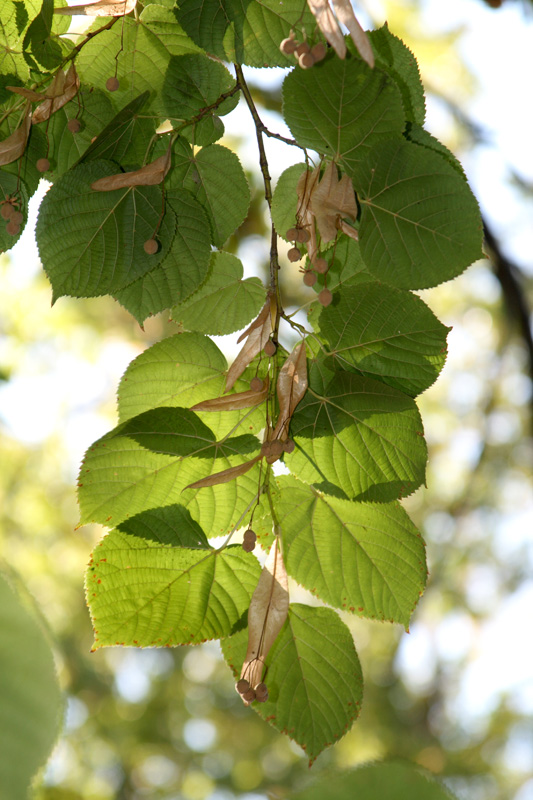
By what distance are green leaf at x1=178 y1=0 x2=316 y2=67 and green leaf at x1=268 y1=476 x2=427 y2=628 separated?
0.36 meters

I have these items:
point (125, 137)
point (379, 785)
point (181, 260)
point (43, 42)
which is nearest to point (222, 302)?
point (181, 260)

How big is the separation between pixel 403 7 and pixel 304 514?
3.04 m

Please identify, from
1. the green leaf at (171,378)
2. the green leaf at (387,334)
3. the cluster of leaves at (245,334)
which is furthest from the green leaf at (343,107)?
the green leaf at (171,378)

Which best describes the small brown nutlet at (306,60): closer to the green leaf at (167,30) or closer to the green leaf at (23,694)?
the green leaf at (167,30)

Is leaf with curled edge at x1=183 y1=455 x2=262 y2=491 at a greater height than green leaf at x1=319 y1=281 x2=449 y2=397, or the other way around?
green leaf at x1=319 y1=281 x2=449 y2=397

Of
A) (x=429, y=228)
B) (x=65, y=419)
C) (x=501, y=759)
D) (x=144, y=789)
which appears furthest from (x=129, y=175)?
(x=144, y=789)

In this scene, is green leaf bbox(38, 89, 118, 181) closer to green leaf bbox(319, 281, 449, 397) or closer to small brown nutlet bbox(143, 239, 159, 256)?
small brown nutlet bbox(143, 239, 159, 256)

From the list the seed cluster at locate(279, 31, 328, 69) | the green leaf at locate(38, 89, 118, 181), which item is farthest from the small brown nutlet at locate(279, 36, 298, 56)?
the green leaf at locate(38, 89, 118, 181)

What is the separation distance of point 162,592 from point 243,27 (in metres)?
0.48

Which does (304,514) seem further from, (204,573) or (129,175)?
(129,175)

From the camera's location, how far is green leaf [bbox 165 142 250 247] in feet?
2.12

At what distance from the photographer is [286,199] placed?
63 cm

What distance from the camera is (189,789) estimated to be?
5.59 m

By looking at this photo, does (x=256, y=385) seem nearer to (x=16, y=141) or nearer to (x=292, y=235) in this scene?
(x=292, y=235)
